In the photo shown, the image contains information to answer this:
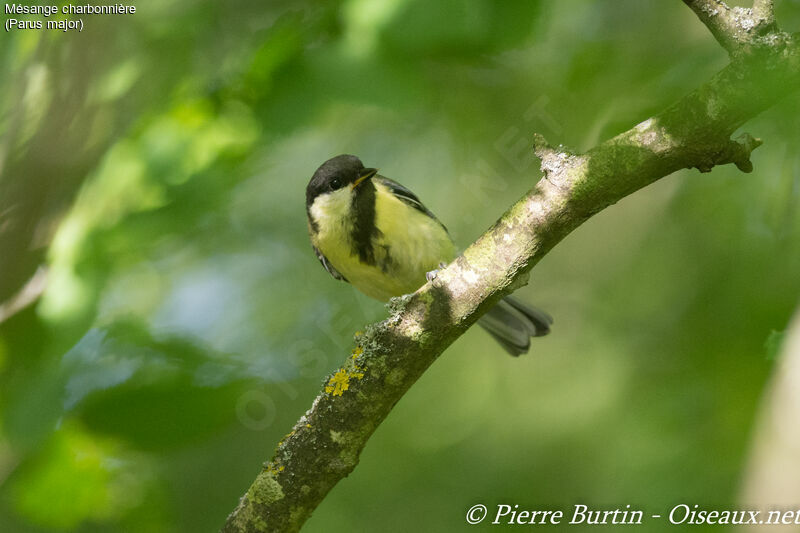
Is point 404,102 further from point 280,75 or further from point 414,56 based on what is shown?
point 280,75

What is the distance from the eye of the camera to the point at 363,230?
439 cm

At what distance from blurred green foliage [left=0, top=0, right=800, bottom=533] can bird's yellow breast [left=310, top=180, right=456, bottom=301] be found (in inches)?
19.6

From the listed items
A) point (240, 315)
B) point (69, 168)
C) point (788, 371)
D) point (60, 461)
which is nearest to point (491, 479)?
point (240, 315)

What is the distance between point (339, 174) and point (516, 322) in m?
1.56

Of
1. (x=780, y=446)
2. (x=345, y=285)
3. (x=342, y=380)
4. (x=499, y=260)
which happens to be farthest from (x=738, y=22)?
(x=345, y=285)

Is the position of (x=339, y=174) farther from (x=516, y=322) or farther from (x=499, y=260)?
(x=499, y=260)

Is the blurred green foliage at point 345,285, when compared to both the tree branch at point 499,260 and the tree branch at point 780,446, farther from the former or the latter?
the tree branch at point 499,260

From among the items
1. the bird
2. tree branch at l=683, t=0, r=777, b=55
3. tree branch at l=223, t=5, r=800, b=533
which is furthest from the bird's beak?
tree branch at l=683, t=0, r=777, b=55

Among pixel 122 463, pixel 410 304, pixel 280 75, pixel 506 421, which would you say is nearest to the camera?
pixel 410 304

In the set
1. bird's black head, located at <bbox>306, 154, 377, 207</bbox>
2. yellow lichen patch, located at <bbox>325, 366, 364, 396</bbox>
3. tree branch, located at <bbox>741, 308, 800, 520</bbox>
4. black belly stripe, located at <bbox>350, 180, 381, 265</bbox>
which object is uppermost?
bird's black head, located at <bbox>306, 154, 377, 207</bbox>

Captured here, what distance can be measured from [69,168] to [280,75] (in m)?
0.98

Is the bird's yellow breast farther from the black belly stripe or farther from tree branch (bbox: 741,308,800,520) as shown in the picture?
tree branch (bbox: 741,308,800,520)

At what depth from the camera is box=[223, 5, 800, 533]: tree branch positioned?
2.33 meters

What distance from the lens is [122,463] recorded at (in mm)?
4055
